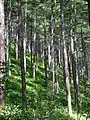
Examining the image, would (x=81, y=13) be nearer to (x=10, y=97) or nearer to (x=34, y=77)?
(x=34, y=77)

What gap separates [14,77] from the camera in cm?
3005

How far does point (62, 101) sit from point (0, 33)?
57.6ft

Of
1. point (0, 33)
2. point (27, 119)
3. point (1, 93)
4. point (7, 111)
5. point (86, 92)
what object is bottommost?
point (86, 92)

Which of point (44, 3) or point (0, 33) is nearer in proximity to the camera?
point (0, 33)

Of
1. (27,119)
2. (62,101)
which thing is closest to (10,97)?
(62,101)

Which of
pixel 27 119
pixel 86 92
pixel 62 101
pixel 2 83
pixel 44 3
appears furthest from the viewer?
pixel 86 92

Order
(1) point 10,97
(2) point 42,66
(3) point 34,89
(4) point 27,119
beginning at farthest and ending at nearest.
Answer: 1. (2) point 42,66
2. (3) point 34,89
3. (1) point 10,97
4. (4) point 27,119

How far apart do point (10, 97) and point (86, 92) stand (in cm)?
1507

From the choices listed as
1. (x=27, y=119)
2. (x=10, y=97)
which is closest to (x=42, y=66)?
(x=10, y=97)

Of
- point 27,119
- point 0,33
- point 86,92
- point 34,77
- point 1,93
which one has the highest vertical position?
point 0,33

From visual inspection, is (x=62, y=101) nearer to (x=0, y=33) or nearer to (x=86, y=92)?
(x=86, y=92)

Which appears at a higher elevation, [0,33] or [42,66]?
[0,33]

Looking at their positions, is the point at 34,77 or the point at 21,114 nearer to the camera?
the point at 21,114

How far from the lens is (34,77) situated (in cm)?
3381
